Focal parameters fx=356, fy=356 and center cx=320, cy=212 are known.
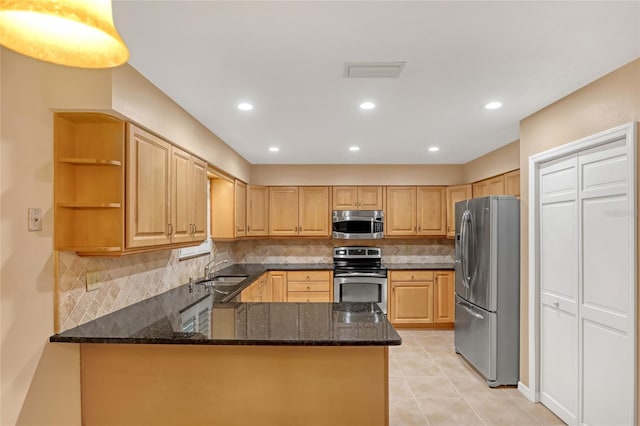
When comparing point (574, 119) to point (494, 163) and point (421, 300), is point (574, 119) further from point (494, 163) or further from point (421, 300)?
point (421, 300)

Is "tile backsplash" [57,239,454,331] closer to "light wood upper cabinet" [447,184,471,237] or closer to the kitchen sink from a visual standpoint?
the kitchen sink

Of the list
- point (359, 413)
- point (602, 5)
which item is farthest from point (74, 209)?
point (602, 5)

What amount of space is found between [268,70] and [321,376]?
1812 mm

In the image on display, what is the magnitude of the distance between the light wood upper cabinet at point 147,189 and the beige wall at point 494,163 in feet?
11.9

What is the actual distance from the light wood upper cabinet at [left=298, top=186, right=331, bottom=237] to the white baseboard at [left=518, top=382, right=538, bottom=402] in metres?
3.07

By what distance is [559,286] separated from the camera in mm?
2750

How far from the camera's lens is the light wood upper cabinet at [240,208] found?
4.58m

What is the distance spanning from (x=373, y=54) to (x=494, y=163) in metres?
3.21

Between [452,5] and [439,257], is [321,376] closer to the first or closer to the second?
[452,5]

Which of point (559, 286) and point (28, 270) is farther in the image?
point (559, 286)

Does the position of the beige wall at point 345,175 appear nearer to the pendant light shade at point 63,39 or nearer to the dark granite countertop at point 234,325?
the dark granite countertop at point 234,325

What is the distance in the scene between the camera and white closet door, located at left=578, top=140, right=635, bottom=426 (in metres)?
2.12

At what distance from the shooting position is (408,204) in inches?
217

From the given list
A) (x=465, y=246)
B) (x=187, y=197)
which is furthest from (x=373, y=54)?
(x=465, y=246)
